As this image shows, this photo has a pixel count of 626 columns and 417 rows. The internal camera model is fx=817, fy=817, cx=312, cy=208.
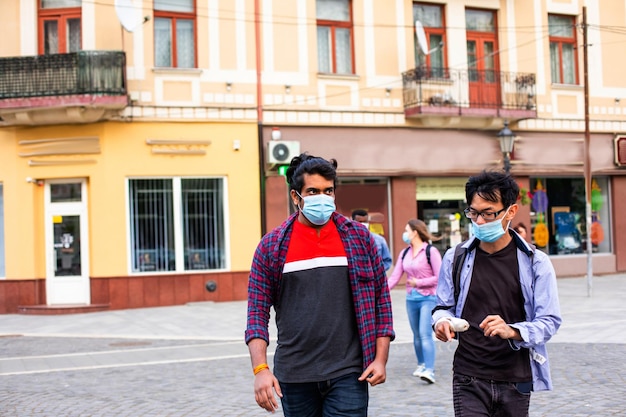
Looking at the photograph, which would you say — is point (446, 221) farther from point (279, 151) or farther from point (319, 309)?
point (319, 309)

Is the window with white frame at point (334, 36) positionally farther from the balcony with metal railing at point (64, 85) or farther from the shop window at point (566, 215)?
the shop window at point (566, 215)

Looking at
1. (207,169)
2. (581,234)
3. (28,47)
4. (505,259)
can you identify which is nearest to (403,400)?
(505,259)

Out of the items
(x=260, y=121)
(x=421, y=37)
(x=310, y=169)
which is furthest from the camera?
(x=421, y=37)

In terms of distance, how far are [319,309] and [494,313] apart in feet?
2.97

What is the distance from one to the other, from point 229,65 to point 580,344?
36.8 feet

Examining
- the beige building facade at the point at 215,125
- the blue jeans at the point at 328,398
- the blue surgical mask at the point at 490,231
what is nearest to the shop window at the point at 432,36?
the beige building facade at the point at 215,125

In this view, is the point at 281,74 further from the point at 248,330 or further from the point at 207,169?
the point at 248,330

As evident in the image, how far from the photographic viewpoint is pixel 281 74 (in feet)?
65.1

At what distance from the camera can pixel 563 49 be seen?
23.5 metres

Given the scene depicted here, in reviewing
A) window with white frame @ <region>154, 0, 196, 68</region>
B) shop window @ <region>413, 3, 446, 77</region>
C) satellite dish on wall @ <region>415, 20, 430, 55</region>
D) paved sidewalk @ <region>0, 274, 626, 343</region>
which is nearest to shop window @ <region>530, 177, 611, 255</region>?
paved sidewalk @ <region>0, 274, 626, 343</region>

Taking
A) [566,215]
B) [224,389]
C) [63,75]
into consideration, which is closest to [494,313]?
[224,389]

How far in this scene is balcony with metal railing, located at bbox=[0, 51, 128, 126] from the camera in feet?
58.1

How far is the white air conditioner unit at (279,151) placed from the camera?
19.3 meters

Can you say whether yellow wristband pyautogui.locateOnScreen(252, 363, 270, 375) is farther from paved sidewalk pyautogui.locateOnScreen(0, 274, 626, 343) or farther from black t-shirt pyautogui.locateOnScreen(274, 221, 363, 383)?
paved sidewalk pyautogui.locateOnScreen(0, 274, 626, 343)
